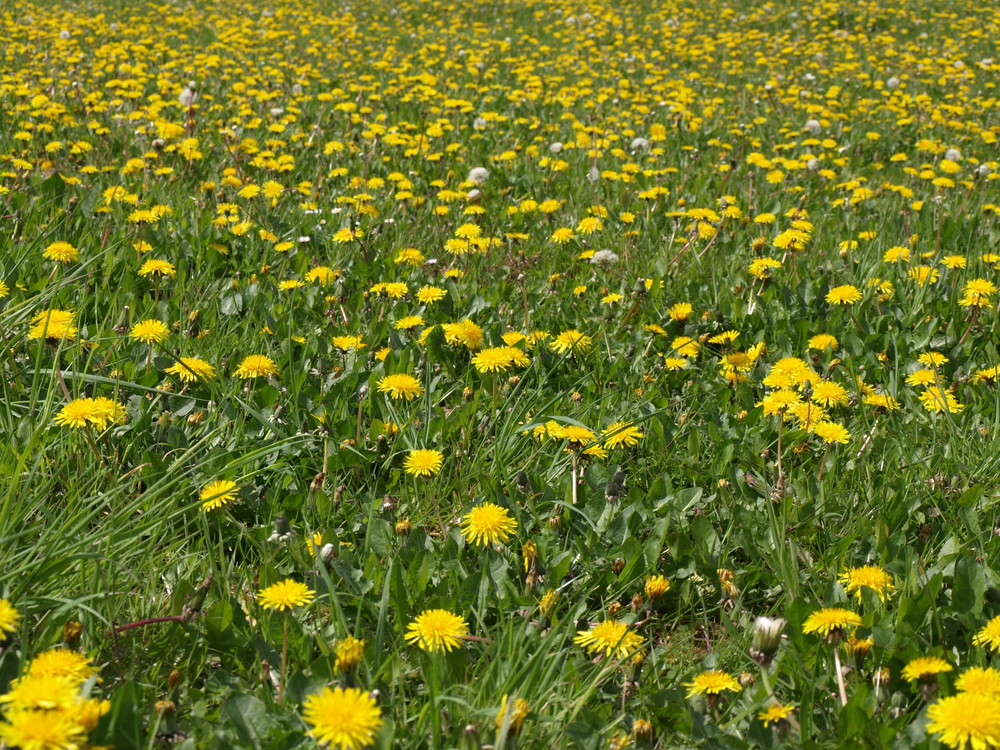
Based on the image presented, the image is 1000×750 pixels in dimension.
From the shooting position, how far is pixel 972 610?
1.81 metres

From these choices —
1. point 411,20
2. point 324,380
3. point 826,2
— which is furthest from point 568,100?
point 826,2

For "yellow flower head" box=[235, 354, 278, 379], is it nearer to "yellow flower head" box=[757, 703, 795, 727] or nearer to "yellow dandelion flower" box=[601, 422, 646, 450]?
"yellow dandelion flower" box=[601, 422, 646, 450]

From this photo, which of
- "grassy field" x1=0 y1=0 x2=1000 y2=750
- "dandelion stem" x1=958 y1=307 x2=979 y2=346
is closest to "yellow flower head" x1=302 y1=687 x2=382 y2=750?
"grassy field" x1=0 y1=0 x2=1000 y2=750

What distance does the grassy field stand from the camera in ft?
5.08

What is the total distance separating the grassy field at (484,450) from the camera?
1550 mm

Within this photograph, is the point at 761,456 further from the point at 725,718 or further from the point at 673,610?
the point at 725,718

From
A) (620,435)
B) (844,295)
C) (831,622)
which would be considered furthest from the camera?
(844,295)

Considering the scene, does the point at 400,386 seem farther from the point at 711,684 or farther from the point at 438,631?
the point at 711,684

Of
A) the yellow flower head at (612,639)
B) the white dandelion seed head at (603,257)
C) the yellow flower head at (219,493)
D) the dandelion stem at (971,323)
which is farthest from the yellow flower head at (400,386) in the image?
the dandelion stem at (971,323)

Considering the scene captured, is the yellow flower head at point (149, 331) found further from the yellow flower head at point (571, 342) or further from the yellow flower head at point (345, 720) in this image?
the yellow flower head at point (345, 720)

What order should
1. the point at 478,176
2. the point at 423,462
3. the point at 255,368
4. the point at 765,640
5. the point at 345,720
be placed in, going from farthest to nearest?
the point at 478,176
the point at 255,368
the point at 423,462
the point at 765,640
the point at 345,720

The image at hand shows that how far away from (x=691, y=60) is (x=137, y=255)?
7610 millimetres

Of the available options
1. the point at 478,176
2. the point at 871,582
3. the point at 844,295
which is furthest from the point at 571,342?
the point at 478,176

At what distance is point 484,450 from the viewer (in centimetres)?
234
